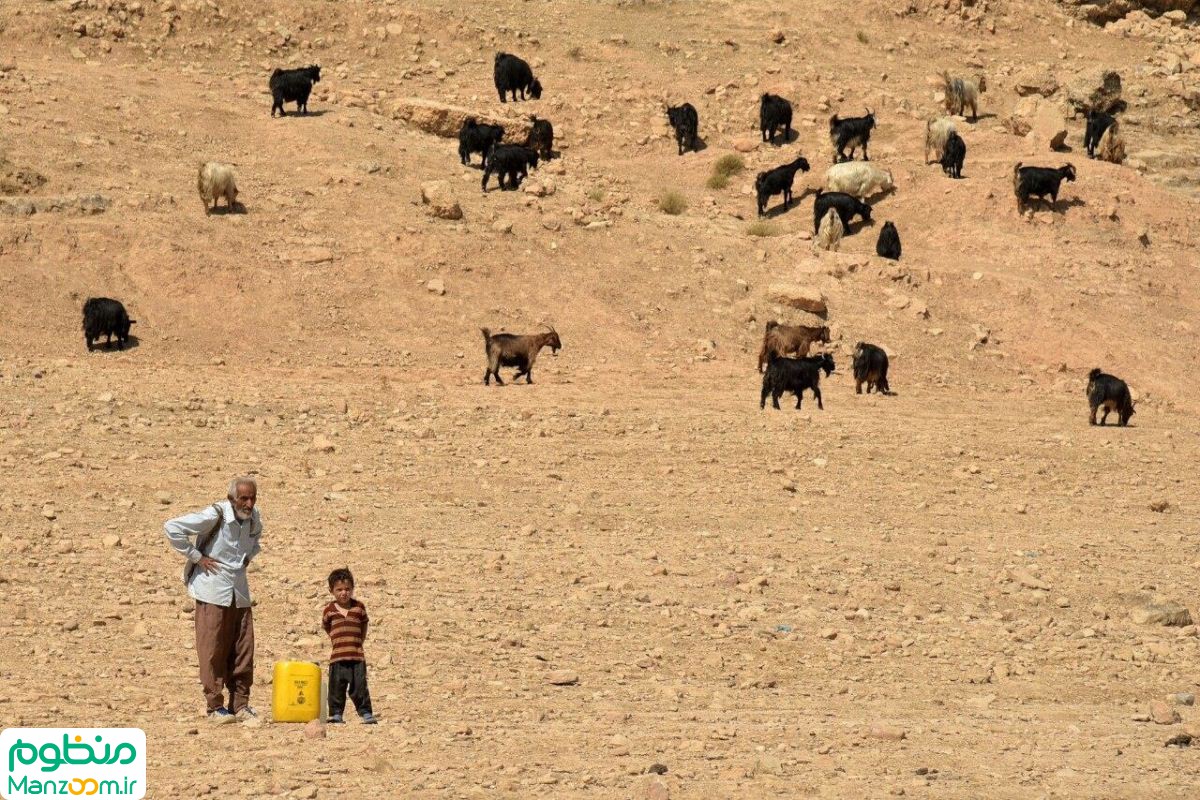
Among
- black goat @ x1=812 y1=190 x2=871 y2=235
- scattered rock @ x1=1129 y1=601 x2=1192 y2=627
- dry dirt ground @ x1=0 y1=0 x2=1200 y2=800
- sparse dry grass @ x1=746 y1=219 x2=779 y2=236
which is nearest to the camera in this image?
dry dirt ground @ x1=0 y1=0 x2=1200 y2=800

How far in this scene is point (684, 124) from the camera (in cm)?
3152

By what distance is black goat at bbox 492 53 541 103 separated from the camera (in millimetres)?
32219

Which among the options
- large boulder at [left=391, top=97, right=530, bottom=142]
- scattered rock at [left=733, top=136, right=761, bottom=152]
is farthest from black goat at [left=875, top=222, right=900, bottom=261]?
large boulder at [left=391, top=97, right=530, bottom=142]

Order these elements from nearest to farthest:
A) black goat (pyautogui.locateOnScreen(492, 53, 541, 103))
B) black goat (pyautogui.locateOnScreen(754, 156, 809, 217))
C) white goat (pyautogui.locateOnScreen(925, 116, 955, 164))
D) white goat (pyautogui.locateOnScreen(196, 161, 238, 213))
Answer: white goat (pyautogui.locateOnScreen(196, 161, 238, 213))
black goat (pyautogui.locateOnScreen(754, 156, 809, 217))
white goat (pyautogui.locateOnScreen(925, 116, 955, 164))
black goat (pyautogui.locateOnScreen(492, 53, 541, 103))

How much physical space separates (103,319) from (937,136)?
48.3ft

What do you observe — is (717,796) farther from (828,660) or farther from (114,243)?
(114,243)

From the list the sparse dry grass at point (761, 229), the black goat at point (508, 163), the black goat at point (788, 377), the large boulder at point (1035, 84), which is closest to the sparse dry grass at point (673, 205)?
the sparse dry grass at point (761, 229)

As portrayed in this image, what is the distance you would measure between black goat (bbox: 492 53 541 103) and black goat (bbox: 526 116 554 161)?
1974 mm

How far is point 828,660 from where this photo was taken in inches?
460

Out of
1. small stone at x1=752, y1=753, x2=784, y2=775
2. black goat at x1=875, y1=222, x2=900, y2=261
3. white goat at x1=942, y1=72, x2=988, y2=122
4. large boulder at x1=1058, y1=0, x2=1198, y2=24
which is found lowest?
small stone at x1=752, y1=753, x2=784, y2=775

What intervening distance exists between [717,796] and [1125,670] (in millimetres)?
4248

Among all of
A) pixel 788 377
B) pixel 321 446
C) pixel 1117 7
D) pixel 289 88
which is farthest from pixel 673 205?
pixel 1117 7

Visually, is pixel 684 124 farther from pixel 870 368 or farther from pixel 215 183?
pixel 870 368

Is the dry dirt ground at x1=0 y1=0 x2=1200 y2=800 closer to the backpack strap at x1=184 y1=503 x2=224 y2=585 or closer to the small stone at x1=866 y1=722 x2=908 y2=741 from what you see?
the small stone at x1=866 y1=722 x2=908 y2=741
